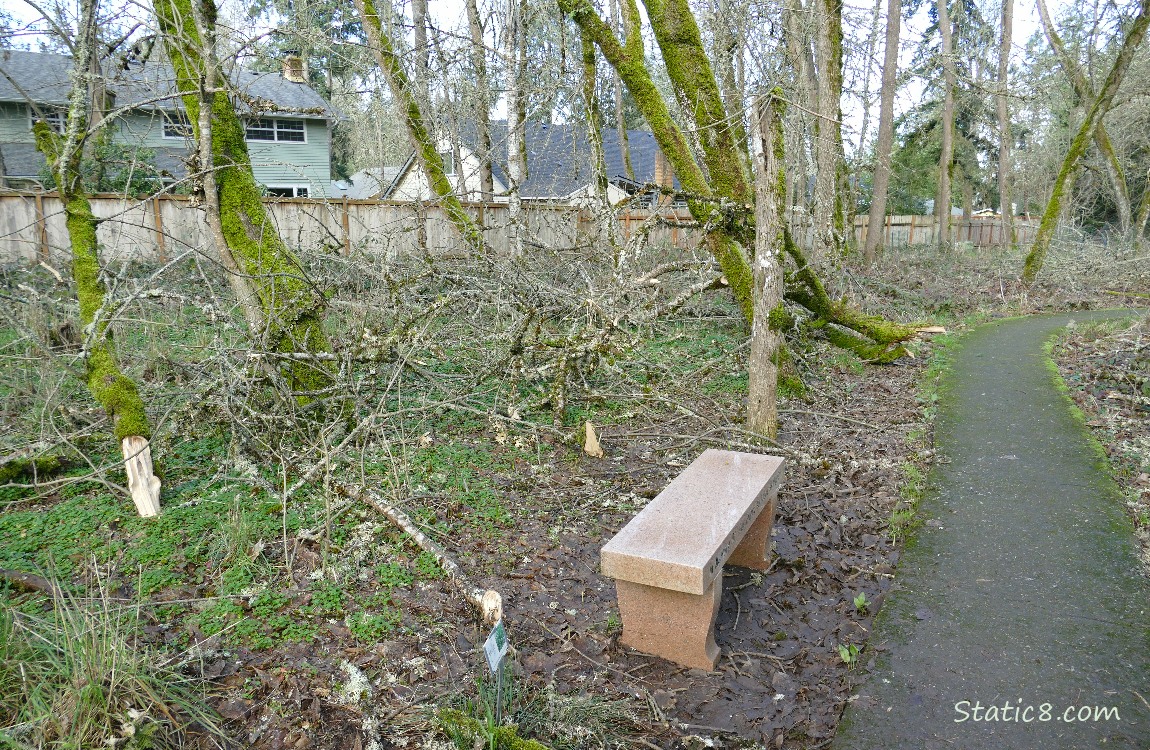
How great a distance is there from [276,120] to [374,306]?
23008mm

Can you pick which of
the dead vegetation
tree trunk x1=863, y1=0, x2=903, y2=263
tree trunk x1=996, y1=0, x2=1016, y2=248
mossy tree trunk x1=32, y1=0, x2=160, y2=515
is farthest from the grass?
tree trunk x1=996, y1=0, x2=1016, y2=248

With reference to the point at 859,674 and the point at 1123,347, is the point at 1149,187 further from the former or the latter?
the point at 859,674

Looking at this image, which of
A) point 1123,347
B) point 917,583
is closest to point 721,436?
point 917,583

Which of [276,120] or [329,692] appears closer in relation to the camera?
[329,692]

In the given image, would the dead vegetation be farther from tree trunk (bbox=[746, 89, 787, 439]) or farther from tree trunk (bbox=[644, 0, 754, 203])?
tree trunk (bbox=[644, 0, 754, 203])

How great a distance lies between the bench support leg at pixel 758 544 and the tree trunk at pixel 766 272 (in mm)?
1766

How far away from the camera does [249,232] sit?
5.54 m

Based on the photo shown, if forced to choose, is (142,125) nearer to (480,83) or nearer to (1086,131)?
(480,83)

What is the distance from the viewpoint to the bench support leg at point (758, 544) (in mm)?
4301

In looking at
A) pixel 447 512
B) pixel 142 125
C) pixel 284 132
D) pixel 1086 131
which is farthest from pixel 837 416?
pixel 284 132

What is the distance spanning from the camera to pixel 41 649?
259cm

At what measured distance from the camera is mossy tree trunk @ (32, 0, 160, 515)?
4152 millimetres

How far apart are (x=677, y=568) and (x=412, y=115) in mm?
8589

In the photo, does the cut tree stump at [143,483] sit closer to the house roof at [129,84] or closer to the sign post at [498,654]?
the house roof at [129,84]
